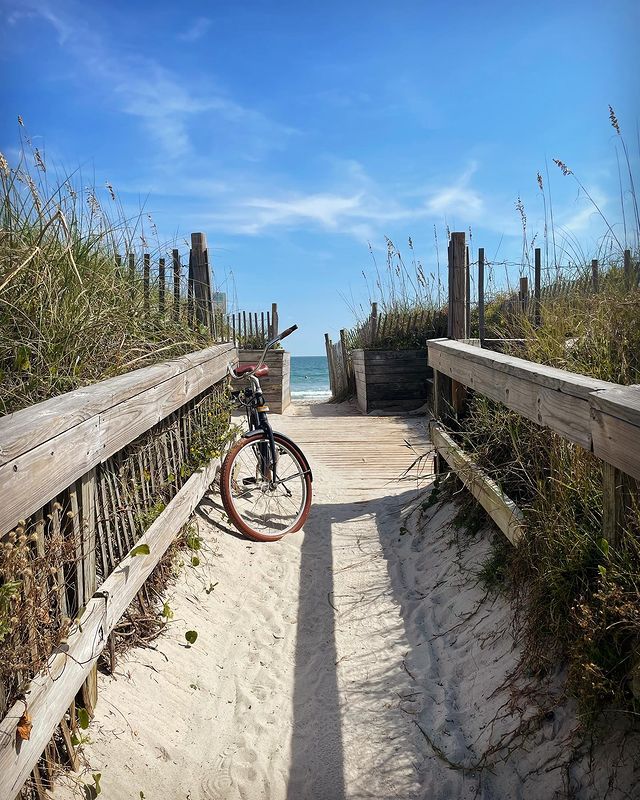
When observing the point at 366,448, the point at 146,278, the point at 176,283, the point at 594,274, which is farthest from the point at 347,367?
the point at 146,278

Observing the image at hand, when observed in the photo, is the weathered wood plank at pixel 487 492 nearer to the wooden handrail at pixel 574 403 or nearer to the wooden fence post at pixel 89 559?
the wooden handrail at pixel 574 403

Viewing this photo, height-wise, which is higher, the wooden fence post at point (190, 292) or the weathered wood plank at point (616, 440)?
the wooden fence post at point (190, 292)

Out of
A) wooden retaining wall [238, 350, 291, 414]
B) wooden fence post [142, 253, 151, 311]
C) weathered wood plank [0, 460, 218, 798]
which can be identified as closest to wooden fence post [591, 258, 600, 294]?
wooden fence post [142, 253, 151, 311]

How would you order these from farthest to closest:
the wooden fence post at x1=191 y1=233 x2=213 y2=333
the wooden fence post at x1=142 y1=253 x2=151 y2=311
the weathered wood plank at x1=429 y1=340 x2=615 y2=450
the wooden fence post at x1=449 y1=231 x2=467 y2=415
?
the wooden fence post at x1=449 y1=231 x2=467 y2=415 < the wooden fence post at x1=191 y1=233 x2=213 y2=333 < the wooden fence post at x1=142 y1=253 x2=151 y2=311 < the weathered wood plank at x1=429 y1=340 x2=615 y2=450

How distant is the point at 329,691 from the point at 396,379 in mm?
8805

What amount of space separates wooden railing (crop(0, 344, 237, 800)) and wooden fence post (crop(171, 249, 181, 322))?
192 centimetres

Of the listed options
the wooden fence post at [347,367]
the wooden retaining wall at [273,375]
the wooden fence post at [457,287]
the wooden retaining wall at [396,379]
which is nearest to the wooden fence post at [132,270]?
the wooden fence post at [457,287]

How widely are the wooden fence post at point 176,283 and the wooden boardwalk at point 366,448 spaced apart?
2.19m

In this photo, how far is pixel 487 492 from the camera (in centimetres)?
391

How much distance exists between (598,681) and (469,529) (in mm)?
2221

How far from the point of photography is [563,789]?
90.6 inches

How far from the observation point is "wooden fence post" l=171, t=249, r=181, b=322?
19.3 ft

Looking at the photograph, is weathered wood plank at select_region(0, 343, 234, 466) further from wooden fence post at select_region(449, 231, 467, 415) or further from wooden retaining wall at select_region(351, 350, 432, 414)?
wooden retaining wall at select_region(351, 350, 432, 414)

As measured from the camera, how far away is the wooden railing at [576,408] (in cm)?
224
